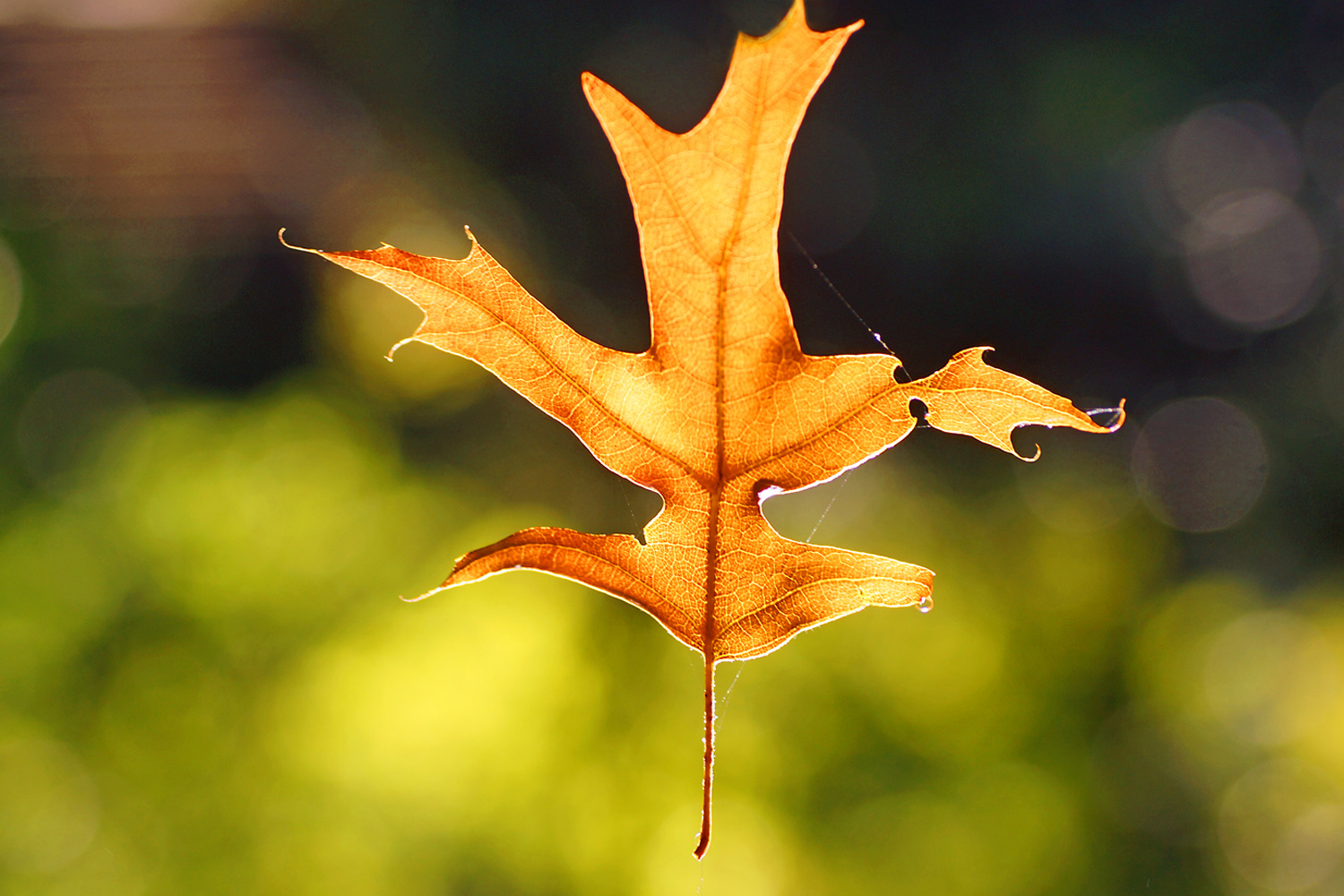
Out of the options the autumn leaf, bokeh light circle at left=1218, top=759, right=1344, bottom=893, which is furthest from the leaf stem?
bokeh light circle at left=1218, top=759, right=1344, bottom=893

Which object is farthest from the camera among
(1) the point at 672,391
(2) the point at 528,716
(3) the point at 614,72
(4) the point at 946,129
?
(3) the point at 614,72

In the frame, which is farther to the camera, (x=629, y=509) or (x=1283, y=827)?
(x=1283, y=827)

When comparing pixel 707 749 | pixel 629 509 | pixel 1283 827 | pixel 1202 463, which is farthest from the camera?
pixel 1202 463

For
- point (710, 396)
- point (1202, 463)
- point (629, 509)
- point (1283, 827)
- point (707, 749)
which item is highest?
point (710, 396)

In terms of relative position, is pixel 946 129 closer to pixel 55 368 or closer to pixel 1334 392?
pixel 1334 392

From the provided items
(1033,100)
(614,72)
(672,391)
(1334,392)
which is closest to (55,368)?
(614,72)

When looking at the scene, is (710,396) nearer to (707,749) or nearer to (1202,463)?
(707,749)

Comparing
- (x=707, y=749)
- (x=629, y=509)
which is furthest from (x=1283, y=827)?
(x=707, y=749)

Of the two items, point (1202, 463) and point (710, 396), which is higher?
point (710, 396)
